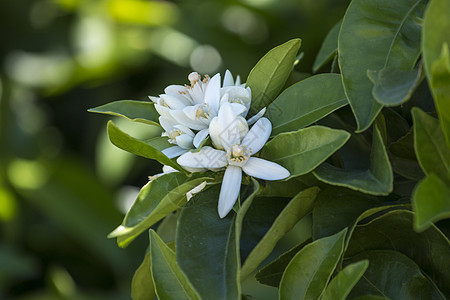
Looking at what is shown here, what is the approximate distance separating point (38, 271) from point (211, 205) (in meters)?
1.50

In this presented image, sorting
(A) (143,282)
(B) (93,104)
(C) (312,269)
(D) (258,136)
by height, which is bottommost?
(B) (93,104)

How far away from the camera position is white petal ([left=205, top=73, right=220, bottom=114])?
624 mm

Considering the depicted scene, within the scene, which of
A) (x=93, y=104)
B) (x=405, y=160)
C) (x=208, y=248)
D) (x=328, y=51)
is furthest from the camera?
(x=93, y=104)

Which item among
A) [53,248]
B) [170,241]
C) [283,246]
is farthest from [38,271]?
[170,241]

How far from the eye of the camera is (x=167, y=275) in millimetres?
626

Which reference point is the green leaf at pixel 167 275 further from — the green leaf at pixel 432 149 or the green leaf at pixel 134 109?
the green leaf at pixel 432 149

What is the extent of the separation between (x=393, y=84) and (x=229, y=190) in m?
0.19

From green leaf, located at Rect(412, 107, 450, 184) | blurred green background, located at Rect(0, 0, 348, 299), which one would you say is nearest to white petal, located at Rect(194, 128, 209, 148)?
green leaf, located at Rect(412, 107, 450, 184)

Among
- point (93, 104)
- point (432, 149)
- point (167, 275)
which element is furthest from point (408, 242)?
point (93, 104)

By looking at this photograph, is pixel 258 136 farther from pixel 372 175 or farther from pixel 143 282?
pixel 143 282

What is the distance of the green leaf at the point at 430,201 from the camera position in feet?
1.47

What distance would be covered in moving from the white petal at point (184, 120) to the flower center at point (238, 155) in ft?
0.15

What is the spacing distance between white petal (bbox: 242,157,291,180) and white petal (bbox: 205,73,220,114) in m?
0.07

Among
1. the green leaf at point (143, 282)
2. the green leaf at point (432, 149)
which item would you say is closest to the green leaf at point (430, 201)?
the green leaf at point (432, 149)
